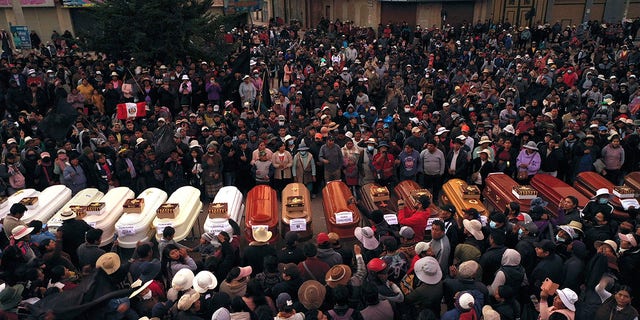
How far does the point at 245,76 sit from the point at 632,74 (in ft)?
34.3

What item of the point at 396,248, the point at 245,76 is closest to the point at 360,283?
the point at 396,248

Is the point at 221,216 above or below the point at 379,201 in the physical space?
above

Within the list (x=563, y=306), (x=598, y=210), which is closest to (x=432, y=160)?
(x=598, y=210)

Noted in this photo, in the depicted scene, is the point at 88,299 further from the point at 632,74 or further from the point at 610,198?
the point at 632,74

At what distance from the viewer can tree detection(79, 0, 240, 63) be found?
1338cm

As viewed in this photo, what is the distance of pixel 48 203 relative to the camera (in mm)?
6949

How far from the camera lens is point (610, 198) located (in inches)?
255

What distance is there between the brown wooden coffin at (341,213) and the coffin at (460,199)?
1551 mm

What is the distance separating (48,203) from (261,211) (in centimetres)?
337

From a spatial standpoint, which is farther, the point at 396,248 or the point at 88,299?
the point at 396,248

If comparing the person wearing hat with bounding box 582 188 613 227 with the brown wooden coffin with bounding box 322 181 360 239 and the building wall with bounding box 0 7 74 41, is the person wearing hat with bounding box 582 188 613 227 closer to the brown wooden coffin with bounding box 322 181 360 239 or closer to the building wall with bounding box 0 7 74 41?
the brown wooden coffin with bounding box 322 181 360 239

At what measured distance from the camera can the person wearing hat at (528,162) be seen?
7820 millimetres

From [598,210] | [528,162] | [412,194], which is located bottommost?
[412,194]

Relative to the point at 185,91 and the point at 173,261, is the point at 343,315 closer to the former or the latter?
the point at 173,261
